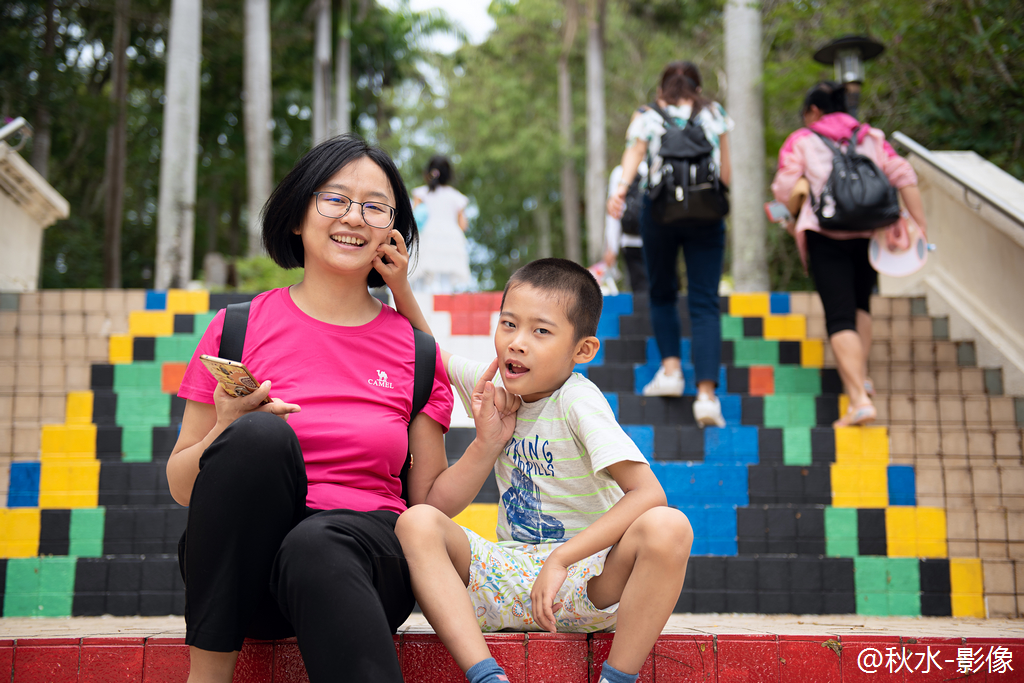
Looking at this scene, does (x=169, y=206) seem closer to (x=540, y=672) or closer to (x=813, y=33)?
(x=813, y=33)

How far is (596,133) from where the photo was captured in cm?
1579

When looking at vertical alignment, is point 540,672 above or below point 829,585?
above

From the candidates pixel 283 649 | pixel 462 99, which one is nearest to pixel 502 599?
pixel 283 649

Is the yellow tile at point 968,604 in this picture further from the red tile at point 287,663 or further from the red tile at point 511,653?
the red tile at point 287,663

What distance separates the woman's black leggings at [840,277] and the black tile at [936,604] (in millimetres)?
→ 1388

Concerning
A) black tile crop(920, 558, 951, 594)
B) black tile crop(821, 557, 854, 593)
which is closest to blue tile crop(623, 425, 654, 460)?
black tile crop(821, 557, 854, 593)

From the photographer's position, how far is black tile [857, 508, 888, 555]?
11.1 ft

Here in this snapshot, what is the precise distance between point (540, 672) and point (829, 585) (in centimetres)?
183

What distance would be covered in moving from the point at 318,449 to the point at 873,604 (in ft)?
8.38

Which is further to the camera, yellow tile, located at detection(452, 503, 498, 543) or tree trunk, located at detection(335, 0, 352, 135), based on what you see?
tree trunk, located at detection(335, 0, 352, 135)

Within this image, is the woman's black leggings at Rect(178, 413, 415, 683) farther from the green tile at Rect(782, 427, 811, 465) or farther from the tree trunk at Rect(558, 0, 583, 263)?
the tree trunk at Rect(558, 0, 583, 263)

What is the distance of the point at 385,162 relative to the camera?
6.97 ft

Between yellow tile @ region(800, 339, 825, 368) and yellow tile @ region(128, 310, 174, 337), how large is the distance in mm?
4025

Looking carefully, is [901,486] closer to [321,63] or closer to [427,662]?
[427,662]
